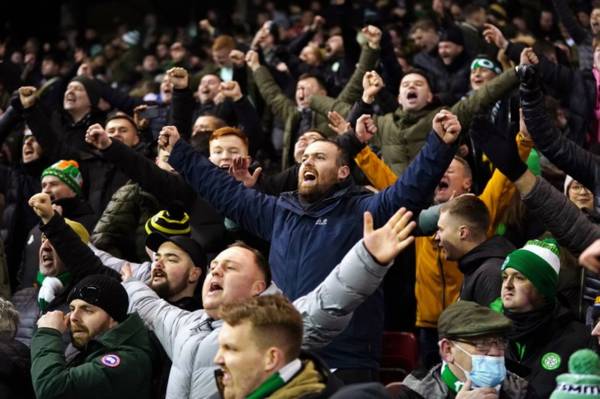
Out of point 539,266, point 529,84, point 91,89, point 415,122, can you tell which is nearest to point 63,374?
point 539,266

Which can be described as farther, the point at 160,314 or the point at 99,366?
the point at 160,314

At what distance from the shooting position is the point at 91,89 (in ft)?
35.8

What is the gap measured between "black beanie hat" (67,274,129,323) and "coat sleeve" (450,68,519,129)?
3.81 meters

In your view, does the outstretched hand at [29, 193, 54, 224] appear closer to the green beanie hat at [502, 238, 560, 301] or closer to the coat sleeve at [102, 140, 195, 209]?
the coat sleeve at [102, 140, 195, 209]

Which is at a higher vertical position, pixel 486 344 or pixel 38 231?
pixel 486 344

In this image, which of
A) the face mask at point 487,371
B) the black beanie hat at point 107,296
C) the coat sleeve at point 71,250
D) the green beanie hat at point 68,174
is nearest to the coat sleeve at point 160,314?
the black beanie hat at point 107,296

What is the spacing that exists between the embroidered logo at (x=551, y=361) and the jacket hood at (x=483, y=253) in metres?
1.10

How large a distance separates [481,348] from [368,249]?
745 millimetres

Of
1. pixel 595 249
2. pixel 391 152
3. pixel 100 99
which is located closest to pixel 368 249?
pixel 595 249

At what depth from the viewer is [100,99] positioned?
11148 millimetres

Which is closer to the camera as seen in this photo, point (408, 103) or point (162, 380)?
point (162, 380)

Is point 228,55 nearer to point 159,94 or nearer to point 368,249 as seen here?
point 159,94

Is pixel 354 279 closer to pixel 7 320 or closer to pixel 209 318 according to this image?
pixel 209 318

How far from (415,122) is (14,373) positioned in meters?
4.30
